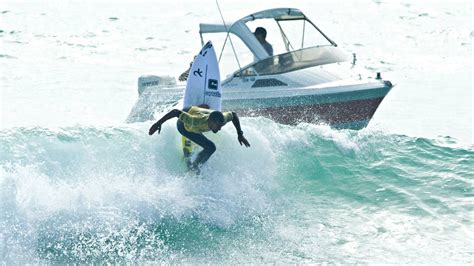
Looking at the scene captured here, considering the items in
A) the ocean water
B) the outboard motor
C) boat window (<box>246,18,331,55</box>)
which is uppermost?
boat window (<box>246,18,331,55</box>)

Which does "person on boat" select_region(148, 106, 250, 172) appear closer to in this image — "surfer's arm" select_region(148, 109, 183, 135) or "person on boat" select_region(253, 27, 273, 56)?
"surfer's arm" select_region(148, 109, 183, 135)

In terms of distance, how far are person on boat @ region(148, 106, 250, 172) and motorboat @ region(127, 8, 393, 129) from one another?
9.92 ft

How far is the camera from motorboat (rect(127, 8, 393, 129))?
1302 centimetres

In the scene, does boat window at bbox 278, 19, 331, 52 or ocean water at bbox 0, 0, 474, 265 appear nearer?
ocean water at bbox 0, 0, 474, 265

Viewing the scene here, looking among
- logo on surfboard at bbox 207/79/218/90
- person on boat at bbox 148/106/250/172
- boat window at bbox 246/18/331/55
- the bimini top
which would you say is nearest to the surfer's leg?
person on boat at bbox 148/106/250/172

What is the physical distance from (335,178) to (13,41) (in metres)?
17.4

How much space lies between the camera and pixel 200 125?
32.1 ft

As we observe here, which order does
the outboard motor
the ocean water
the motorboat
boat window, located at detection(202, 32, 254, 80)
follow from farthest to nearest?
the outboard motor < boat window, located at detection(202, 32, 254, 80) < the motorboat < the ocean water

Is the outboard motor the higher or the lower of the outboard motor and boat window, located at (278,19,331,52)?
the lower

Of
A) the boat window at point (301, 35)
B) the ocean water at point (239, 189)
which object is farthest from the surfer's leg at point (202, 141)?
the boat window at point (301, 35)

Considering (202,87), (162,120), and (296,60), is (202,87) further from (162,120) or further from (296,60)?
(296,60)

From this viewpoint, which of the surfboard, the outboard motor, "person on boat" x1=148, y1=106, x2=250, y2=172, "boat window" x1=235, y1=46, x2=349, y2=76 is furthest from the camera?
the outboard motor

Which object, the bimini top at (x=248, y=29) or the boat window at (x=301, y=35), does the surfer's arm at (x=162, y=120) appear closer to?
the bimini top at (x=248, y=29)

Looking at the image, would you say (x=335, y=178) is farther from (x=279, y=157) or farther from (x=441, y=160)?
(x=441, y=160)
